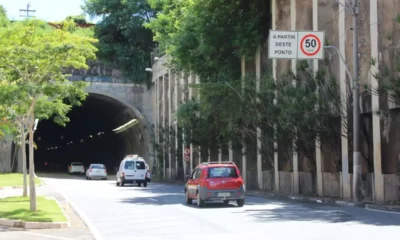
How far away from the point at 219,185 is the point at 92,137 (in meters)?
71.4

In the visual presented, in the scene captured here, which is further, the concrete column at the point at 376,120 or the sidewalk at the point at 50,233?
the concrete column at the point at 376,120

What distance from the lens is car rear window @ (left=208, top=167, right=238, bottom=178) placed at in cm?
2194

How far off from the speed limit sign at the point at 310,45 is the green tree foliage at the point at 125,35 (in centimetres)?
3828

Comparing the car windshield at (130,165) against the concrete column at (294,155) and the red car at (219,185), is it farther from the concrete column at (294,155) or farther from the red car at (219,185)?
the red car at (219,185)

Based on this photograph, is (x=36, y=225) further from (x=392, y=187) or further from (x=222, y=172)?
(x=392, y=187)

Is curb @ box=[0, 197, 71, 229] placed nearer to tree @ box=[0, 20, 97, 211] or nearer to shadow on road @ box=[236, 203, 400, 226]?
tree @ box=[0, 20, 97, 211]

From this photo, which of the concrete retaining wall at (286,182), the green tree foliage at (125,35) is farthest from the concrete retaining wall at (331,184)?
the green tree foliage at (125,35)

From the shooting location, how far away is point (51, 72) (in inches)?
733

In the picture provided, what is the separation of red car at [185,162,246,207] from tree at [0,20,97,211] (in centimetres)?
546

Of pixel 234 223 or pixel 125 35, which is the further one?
pixel 125 35

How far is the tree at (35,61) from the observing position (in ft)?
59.0

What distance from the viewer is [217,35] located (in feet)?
117

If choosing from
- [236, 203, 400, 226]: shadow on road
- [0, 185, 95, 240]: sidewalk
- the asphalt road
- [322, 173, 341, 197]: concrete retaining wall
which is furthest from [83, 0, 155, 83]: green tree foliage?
[0, 185, 95, 240]: sidewalk

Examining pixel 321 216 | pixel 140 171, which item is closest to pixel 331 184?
pixel 321 216
